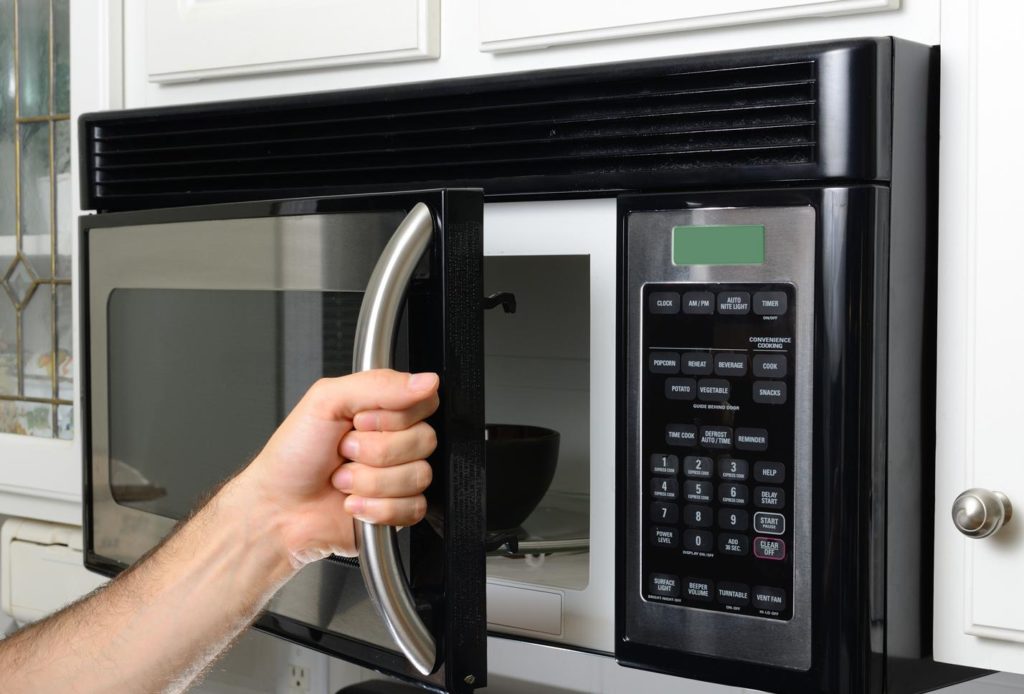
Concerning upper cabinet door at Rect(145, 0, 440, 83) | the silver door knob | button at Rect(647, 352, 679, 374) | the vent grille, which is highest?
upper cabinet door at Rect(145, 0, 440, 83)

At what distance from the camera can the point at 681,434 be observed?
0.70m

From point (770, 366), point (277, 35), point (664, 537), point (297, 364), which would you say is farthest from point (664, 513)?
point (277, 35)

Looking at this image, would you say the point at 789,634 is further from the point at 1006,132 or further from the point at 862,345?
the point at 1006,132

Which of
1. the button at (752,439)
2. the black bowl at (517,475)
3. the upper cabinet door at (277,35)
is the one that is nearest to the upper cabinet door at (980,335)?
the button at (752,439)

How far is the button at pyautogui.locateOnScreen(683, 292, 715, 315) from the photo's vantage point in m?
0.69

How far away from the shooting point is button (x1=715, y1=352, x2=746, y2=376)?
2.24ft

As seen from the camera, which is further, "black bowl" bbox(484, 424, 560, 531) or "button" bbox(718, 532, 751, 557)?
"black bowl" bbox(484, 424, 560, 531)

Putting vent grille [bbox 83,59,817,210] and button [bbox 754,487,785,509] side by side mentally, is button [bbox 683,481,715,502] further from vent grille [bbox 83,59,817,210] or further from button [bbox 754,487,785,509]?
vent grille [bbox 83,59,817,210]

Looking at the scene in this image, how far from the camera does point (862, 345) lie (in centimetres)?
65

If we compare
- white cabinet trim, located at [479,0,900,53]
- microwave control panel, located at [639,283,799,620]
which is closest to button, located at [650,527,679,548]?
microwave control panel, located at [639,283,799,620]

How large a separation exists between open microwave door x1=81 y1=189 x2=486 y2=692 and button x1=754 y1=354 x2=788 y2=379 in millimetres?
167

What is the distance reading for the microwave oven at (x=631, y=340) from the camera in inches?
25.5

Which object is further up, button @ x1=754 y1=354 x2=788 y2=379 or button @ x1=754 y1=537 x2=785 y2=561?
button @ x1=754 y1=354 x2=788 y2=379

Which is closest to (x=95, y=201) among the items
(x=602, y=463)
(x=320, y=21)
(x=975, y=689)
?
(x=320, y=21)
